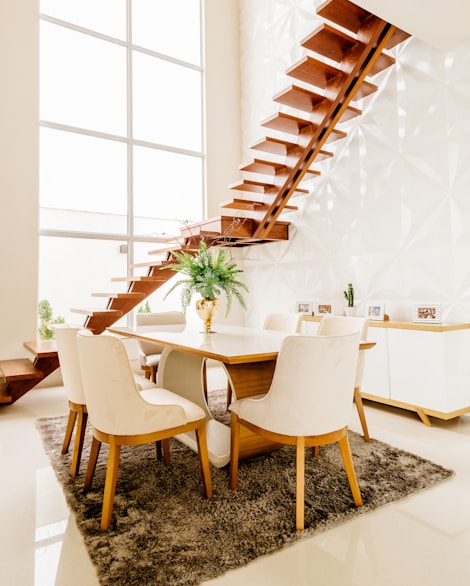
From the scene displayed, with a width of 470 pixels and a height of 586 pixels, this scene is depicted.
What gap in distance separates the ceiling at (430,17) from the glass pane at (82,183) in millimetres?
3687

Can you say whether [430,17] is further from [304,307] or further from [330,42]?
[304,307]

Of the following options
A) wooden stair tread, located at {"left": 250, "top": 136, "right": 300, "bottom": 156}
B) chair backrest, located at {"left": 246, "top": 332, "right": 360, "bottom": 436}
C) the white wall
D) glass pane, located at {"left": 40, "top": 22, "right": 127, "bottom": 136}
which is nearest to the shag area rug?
chair backrest, located at {"left": 246, "top": 332, "right": 360, "bottom": 436}

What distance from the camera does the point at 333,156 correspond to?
4.45 meters

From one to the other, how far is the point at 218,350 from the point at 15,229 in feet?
12.2

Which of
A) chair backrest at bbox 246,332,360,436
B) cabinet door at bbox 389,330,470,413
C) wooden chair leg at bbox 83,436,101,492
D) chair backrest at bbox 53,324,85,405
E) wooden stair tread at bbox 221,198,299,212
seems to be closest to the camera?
chair backrest at bbox 246,332,360,436

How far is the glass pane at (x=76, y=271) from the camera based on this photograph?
15.7 ft

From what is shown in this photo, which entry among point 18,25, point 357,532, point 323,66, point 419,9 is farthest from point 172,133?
point 357,532

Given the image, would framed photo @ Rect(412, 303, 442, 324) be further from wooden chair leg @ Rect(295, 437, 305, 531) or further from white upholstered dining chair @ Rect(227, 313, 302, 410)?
wooden chair leg @ Rect(295, 437, 305, 531)

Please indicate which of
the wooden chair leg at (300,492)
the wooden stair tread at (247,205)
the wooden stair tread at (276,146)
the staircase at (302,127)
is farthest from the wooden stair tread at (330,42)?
the wooden chair leg at (300,492)

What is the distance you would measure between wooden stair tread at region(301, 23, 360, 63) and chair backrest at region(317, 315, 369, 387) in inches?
93.9

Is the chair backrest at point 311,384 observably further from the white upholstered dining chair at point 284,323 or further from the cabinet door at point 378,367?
the cabinet door at point 378,367

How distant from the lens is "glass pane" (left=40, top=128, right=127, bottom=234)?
484 cm

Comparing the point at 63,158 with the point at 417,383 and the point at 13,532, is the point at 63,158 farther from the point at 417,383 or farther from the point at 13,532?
the point at 417,383

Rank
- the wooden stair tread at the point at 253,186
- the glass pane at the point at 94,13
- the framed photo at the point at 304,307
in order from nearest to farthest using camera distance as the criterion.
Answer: the wooden stair tread at the point at 253,186, the framed photo at the point at 304,307, the glass pane at the point at 94,13
